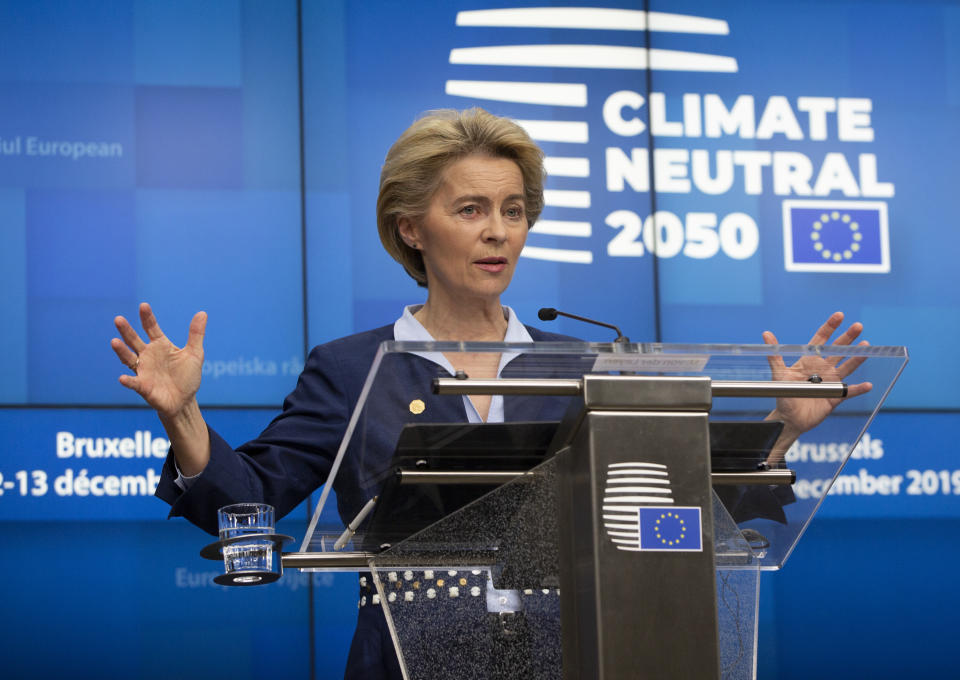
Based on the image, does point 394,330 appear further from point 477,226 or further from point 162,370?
point 162,370

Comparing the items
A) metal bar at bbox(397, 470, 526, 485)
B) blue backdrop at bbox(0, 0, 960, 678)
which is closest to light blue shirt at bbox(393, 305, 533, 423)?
metal bar at bbox(397, 470, 526, 485)

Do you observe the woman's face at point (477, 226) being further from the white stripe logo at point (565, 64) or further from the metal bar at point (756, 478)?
the white stripe logo at point (565, 64)

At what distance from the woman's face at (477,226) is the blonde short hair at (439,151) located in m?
0.02

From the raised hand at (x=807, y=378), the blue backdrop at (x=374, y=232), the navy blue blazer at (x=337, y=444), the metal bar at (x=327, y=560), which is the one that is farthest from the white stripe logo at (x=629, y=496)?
the blue backdrop at (x=374, y=232)

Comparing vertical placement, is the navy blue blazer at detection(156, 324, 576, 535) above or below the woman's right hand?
below

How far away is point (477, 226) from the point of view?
7.11 feet

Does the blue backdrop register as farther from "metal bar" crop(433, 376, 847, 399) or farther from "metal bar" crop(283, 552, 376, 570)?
"metal bar" crop(433, 376, 847, 399)

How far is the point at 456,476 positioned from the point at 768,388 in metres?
0.35

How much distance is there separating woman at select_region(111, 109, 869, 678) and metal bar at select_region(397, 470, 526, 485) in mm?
229

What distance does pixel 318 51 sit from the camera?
4.13 metres

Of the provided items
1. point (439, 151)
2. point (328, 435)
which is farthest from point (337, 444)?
point (439, 151)

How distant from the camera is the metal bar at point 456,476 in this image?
1250mm

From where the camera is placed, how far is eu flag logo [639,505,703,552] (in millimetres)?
1160

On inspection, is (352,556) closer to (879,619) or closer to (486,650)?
(486,650)
